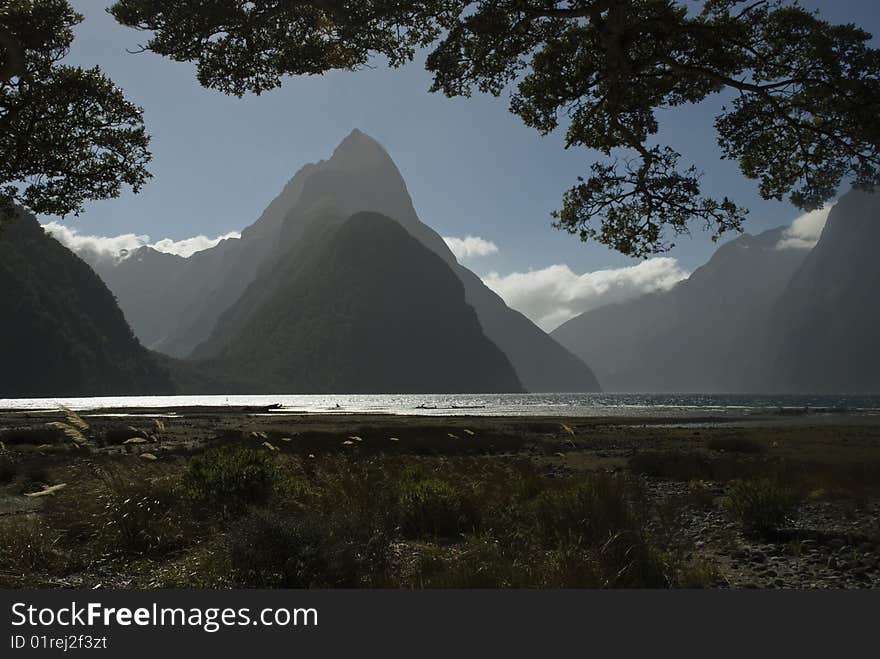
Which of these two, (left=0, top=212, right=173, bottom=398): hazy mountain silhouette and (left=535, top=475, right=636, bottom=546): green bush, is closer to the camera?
(left=535, top=475, right=636, bottom=546): green bush

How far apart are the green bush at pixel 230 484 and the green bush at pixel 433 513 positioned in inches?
90.6

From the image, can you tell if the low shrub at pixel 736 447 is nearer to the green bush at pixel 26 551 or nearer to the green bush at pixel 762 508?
the green bush at pixel 762 508

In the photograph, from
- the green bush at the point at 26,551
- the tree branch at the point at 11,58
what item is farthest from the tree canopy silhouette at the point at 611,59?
the green bush at the point at 26,551

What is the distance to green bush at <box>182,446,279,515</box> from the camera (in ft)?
29.6

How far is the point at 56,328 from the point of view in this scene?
148 meters

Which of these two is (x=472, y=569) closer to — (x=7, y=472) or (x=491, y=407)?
(x=7, y=472)

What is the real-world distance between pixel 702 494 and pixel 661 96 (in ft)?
29.6

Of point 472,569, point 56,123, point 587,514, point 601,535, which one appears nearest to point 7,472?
point 56,123

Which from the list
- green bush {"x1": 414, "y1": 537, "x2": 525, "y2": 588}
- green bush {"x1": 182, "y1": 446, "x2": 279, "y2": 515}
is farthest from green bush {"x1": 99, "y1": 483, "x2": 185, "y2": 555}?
green bush {"x1": 414, "y1": 537, "x2": 525, "y2": 588}

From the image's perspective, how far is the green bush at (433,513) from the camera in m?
8.27

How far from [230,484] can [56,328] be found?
169660 millimetres

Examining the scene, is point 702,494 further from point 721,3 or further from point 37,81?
point 37,81

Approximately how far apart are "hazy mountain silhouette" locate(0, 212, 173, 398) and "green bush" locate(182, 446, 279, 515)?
532 feet

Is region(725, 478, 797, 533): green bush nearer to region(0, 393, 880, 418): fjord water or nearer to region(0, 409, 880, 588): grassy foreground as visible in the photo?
region(0, 409, 880, 588): grassy foreground
